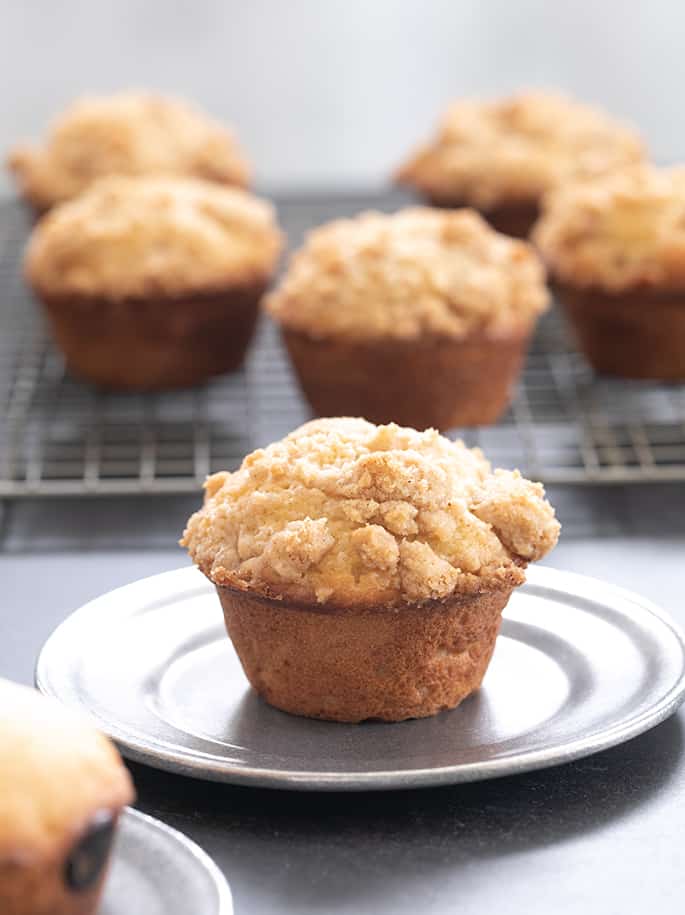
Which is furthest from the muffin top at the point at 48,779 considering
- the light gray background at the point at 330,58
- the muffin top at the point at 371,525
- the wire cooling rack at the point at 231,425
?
the light gray background at the point at 330,58

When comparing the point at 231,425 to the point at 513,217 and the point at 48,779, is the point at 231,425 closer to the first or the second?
the point at 513,217

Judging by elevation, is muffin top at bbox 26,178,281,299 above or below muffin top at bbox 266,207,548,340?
below


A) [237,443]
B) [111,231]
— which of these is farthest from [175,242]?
[237,443]

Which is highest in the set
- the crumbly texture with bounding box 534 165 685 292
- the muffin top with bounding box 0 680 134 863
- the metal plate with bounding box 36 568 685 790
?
the muffin top with bounding box 0 680 134 863

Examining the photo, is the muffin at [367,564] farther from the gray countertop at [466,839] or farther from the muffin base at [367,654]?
the gray countertop at [466,839]

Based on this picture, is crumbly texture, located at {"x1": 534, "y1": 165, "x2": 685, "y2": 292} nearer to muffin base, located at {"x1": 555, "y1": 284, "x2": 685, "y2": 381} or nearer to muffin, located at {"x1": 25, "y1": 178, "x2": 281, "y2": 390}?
muffin base, located at {"x1": 555, "y1": 284, "x2": 685, "y2": 381}

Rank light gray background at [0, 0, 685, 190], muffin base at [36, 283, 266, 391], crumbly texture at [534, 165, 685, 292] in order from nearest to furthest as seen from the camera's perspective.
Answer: crumbly texture at [534, 165, 685, 292]
muffin base at [36, 283, 266, 391]
light gray background at [0, 0, 685, 190]

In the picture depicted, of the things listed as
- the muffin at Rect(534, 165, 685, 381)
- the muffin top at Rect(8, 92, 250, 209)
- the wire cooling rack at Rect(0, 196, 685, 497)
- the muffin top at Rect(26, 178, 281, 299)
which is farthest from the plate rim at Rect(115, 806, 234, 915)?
the muffin top at Rect(8, 92, 250, 209)

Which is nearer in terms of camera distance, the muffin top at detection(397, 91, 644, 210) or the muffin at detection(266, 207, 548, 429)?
the muffin at detection(266, 207, 548, 429)

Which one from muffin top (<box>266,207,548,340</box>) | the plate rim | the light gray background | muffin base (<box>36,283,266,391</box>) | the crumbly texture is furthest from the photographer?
the light gray background
